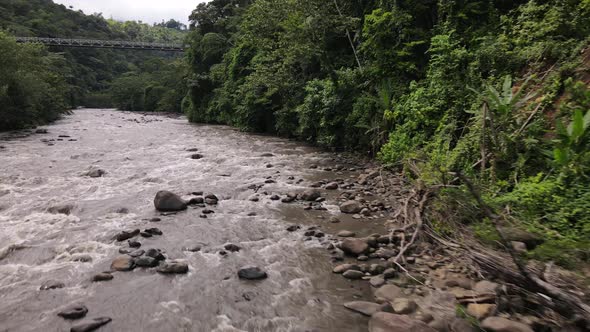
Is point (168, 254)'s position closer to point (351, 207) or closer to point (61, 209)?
point (61, 209)

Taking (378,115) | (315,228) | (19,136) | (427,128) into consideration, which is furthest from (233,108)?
(315,228)

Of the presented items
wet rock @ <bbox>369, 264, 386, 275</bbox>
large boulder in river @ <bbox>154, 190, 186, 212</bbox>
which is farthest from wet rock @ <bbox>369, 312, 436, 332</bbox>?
large boulder in river @ <bbox>154, 190, 186, 212</bbox>

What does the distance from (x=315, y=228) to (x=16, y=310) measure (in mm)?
4805

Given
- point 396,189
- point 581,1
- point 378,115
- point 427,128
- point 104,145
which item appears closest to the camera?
point 581,1

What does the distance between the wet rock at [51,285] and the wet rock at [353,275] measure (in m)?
4.05

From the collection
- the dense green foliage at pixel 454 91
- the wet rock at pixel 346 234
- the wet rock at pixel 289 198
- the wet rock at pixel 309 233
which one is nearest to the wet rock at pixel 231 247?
the wet rock at pixel 309 233

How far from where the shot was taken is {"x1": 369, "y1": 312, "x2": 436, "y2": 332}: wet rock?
387 cm

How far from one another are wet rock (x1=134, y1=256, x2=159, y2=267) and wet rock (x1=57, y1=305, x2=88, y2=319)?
1.21m

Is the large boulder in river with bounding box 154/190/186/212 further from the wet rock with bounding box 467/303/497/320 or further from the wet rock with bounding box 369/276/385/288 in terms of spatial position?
the wet rock with bounding box 467/303/497/320

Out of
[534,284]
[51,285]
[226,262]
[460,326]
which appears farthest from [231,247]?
[534,284]

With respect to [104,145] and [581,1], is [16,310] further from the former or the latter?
[104,145]

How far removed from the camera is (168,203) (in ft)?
27.2

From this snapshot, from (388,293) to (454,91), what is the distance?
6.82m

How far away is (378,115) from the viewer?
13188 millimetres
